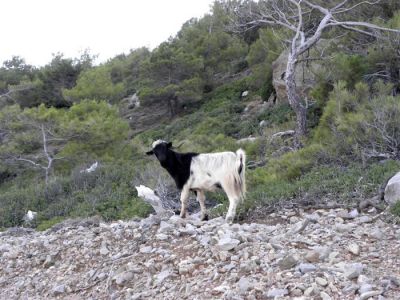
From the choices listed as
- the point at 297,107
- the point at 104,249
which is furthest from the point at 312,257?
the point at 297,107

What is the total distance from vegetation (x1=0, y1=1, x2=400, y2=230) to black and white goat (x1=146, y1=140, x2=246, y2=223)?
0.47 meters

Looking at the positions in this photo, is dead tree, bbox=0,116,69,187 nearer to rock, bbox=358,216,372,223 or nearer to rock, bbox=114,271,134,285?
rock, bbox=114,271,134,285

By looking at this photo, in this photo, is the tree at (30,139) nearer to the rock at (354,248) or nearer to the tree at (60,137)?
the tree at (60,137)

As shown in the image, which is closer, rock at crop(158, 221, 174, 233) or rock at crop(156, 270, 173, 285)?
rock at crop(156, 270, 173, 285)

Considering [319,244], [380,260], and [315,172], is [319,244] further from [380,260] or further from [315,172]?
[315,172]

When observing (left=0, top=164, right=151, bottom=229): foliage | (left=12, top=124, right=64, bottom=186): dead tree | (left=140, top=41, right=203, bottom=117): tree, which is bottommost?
(left=0, top=164, right=151, bottom=229): foliage

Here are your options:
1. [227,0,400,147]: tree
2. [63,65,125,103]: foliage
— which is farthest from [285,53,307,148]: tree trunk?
[63,65,125,103]: foliage

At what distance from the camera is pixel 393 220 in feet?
21.3

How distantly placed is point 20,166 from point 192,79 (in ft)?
40.5

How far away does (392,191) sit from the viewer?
7168 millimetres

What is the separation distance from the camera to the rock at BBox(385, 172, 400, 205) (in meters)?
7.05

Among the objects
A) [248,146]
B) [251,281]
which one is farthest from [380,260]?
[248,146]

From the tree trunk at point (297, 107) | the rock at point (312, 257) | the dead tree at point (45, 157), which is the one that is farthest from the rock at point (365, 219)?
the dead tree at point (45, 157)

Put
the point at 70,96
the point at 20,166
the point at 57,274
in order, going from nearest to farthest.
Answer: the point at 57,274 < the point at 20,166 < the point at 70,96
